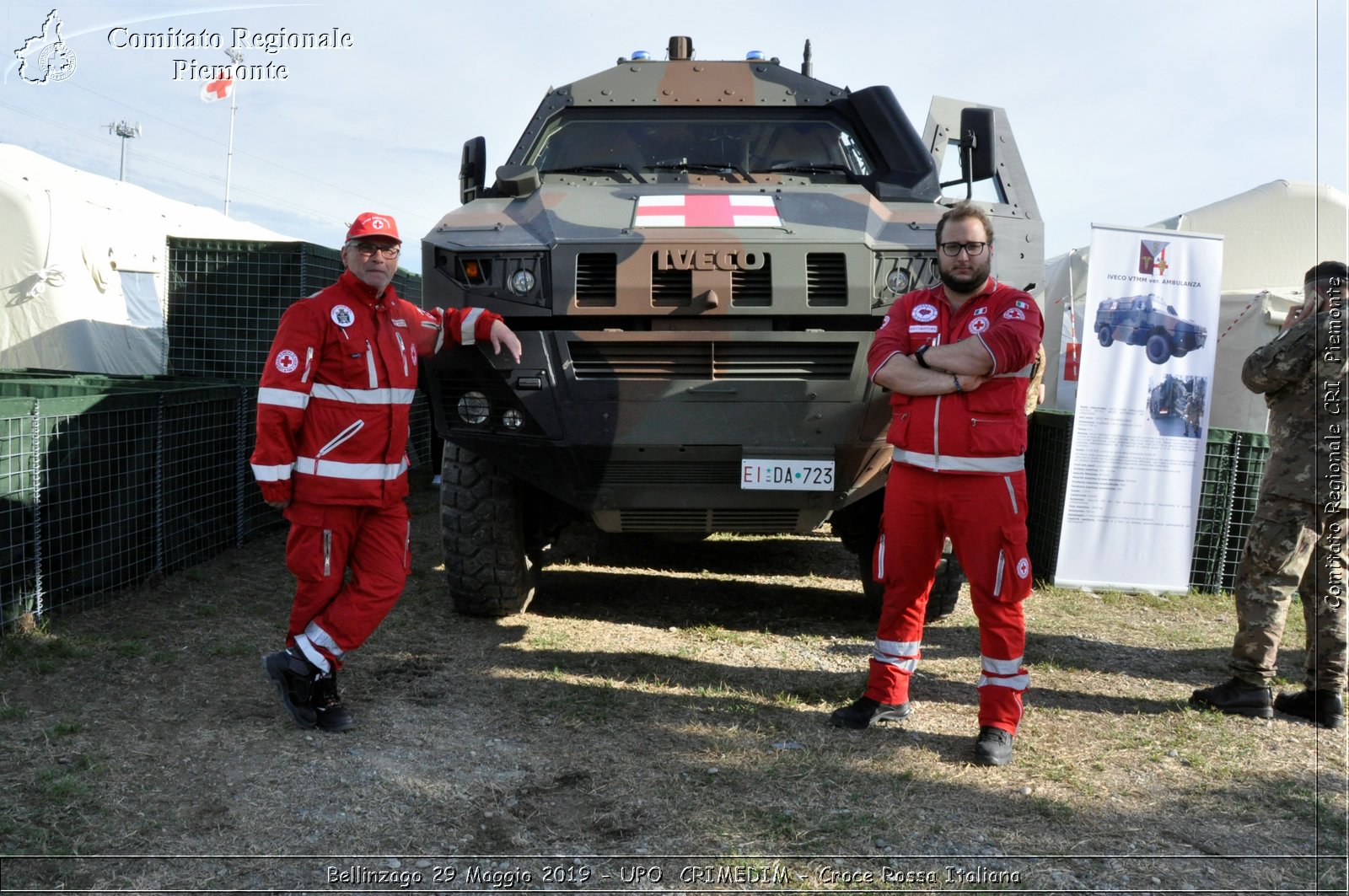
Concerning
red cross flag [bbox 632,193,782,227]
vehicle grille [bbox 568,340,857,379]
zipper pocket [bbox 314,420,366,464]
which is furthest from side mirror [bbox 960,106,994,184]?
zipper pocket [bbox 314,420,366,464]

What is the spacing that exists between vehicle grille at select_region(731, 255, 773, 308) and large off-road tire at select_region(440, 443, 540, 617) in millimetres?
1324

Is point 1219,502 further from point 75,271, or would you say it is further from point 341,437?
point 75,271

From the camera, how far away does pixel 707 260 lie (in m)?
3.92

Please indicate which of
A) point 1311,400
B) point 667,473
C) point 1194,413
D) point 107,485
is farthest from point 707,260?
point 1194,413

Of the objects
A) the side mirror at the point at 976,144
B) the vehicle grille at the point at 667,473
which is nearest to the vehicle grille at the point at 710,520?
the vehicle grille at the point at 667,473

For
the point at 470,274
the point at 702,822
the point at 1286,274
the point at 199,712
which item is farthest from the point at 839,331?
the point at 1286,274

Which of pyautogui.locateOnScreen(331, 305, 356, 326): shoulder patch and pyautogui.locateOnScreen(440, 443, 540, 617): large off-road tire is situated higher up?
pyautogui.locateOnScreen(331, 305, 356, 326): shoulder patch

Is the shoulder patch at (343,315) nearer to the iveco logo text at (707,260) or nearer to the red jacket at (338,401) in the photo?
the red jacket at (338,401)

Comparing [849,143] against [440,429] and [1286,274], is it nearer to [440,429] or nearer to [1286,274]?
[440,429]

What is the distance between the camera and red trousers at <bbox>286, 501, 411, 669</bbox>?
3518 mm

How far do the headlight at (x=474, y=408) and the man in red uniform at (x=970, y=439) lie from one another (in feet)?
4.89

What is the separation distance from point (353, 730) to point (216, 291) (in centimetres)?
576

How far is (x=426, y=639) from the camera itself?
15.4ft

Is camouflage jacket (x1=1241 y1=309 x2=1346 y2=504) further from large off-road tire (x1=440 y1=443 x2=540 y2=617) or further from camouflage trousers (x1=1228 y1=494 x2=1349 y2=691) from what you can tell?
large off-road tire (x1=440 y1=443 x2=540 y2=617)
